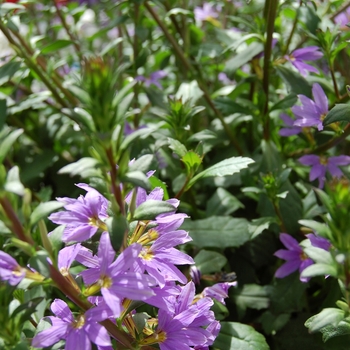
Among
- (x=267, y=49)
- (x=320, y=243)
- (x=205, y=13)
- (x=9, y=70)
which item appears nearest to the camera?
(x=320, y=243)

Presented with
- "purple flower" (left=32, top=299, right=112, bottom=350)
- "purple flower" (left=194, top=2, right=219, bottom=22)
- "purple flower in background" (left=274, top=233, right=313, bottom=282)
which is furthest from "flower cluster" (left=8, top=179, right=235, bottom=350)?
"purple flower" (left=194, top=2, right=219, bottom=22)

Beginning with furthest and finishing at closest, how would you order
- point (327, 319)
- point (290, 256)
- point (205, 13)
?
point (205, 13)
point (290, 256)
point (327, 319)

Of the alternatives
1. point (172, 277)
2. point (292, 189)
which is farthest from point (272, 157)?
point (172, 277)

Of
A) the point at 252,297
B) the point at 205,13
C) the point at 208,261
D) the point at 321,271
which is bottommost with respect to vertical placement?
the point at 252,297

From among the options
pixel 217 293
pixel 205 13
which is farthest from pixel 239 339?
pixel 205 13

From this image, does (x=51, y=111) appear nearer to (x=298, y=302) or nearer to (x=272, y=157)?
(x=272, y=157)

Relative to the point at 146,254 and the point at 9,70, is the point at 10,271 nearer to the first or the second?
the point at 146,254

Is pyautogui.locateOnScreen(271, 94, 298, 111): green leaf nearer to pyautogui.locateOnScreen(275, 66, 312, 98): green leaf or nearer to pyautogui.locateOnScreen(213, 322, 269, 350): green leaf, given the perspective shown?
pyautogui.locateOnScreen(275, 66, 312, 98): green leaf

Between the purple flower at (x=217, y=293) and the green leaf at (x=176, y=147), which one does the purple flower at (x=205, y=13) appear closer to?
the green leaf at (x=176, y=147)
